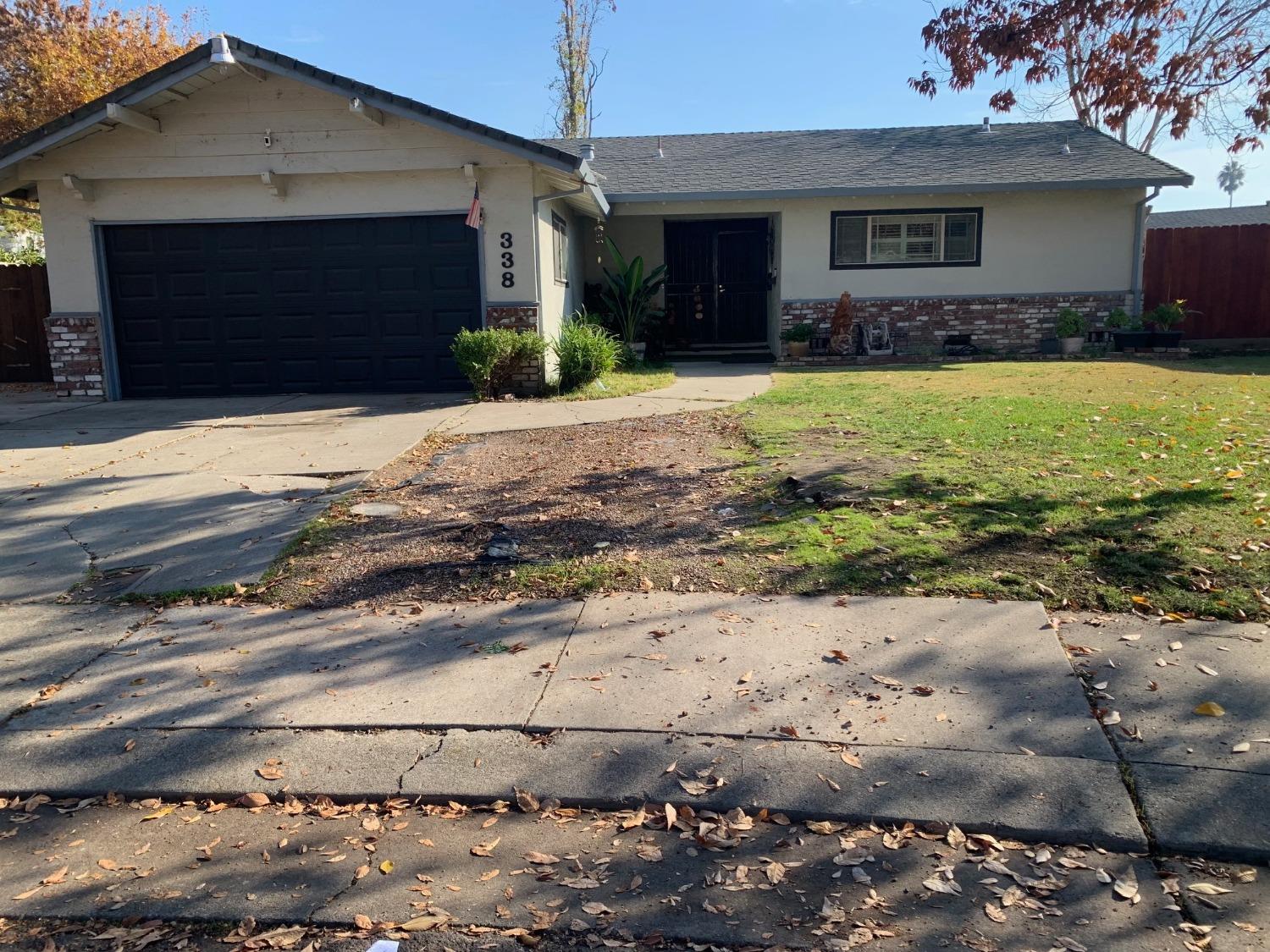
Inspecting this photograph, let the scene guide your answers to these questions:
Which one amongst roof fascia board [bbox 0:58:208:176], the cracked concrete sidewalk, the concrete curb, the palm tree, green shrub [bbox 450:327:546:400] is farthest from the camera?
the palm tree

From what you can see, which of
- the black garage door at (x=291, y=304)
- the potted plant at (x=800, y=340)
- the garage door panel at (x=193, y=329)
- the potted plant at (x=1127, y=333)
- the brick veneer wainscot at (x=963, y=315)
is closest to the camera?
the black garage door at (x=291, y=304)

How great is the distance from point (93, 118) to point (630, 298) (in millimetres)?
8670

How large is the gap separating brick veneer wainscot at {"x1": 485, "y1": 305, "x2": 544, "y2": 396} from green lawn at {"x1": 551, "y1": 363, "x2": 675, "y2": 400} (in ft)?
1.36

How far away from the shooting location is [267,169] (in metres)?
12.6

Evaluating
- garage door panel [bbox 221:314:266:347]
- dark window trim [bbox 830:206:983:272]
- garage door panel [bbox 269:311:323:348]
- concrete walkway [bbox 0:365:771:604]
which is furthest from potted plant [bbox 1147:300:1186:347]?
garage door panel [bbox 221:314:266:347]

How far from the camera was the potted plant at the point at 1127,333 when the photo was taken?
17.2 m

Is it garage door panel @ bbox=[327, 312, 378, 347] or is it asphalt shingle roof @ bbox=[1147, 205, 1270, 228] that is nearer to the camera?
garage door panel @ bbox=[327, 312, 378, 347]

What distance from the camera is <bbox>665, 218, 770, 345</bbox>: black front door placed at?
19.7m

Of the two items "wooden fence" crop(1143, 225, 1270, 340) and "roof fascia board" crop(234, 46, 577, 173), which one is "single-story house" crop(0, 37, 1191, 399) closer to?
"roof fascia board" crop(234, 46, 577, 173)

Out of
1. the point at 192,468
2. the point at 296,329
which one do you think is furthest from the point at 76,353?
the point at 192,468

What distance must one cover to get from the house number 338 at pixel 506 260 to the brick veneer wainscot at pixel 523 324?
0.33m

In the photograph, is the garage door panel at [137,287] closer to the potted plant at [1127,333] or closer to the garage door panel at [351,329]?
the garage door panel at [351,329]

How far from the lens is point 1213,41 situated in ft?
23.0

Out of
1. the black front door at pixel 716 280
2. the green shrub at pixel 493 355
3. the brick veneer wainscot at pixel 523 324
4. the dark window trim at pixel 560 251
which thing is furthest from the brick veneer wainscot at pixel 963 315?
the green shrub at pixel 493 355
